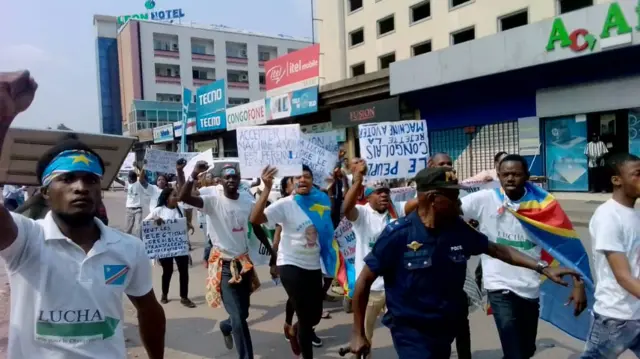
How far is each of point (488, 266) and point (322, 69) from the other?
2863 cm

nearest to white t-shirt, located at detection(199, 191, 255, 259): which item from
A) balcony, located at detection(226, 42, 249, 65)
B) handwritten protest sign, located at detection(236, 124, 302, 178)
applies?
handwritten protest sign, located at detection(236, 124, 302, 178)

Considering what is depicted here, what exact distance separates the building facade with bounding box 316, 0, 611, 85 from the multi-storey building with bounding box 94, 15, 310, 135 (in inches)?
1071

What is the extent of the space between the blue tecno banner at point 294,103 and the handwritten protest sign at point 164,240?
52.0ft

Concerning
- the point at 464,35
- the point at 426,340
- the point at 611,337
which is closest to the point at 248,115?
the point at 464,35

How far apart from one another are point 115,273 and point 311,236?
2.59 meters

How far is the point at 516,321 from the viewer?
3.71m

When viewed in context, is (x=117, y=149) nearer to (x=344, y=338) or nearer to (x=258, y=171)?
(x=258, y=171)

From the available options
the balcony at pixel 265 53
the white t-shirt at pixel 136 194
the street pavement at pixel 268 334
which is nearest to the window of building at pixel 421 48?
the white t-shirt at pixel 136 194

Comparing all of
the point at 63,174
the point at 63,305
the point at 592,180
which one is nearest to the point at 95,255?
the point at 63,305

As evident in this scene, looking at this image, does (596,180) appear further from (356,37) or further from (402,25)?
(356,37)

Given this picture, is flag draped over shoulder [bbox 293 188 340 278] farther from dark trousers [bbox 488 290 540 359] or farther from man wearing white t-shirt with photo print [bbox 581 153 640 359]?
man wearing white t-shirt with photo print [bbox 581 153 640 359]

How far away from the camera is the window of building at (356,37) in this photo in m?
29.3

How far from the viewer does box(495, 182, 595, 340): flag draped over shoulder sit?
154 inches

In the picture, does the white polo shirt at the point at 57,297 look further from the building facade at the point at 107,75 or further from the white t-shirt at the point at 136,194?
the building facade at the point at 107,75
